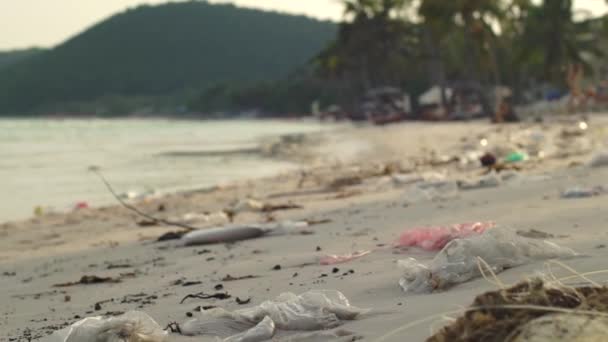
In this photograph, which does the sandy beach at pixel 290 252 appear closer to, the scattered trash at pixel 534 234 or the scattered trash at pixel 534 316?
the scattered trash at pixel 534 234

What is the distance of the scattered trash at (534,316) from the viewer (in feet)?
6.10

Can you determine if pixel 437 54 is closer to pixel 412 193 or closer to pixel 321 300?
pixel 412 193

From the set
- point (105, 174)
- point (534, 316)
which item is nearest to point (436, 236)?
point (534, 316)

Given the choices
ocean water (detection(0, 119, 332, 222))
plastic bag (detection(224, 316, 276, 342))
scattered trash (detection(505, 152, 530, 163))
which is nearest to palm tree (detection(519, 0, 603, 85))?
ocean water (detection(0, 119, 332, 222))

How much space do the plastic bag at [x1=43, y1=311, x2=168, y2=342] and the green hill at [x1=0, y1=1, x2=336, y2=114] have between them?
12355 centimetres

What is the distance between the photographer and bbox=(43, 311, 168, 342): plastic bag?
108 inches

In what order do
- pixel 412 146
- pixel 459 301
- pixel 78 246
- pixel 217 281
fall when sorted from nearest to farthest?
pixel 459 301, pixel 217 281, pixel 78 246, pixel 412 146

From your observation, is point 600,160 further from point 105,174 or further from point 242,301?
point 105,174

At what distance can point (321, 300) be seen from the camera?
2.92m

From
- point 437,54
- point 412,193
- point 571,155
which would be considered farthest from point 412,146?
point 437,54

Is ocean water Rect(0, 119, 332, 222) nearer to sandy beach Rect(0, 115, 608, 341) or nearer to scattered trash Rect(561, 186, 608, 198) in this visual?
sandy beach Rect(0, 115, 608, 341)

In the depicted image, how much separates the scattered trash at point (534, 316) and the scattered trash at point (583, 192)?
371cm

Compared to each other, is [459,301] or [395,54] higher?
[395,54]

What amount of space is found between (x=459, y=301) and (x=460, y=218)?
2735mm
